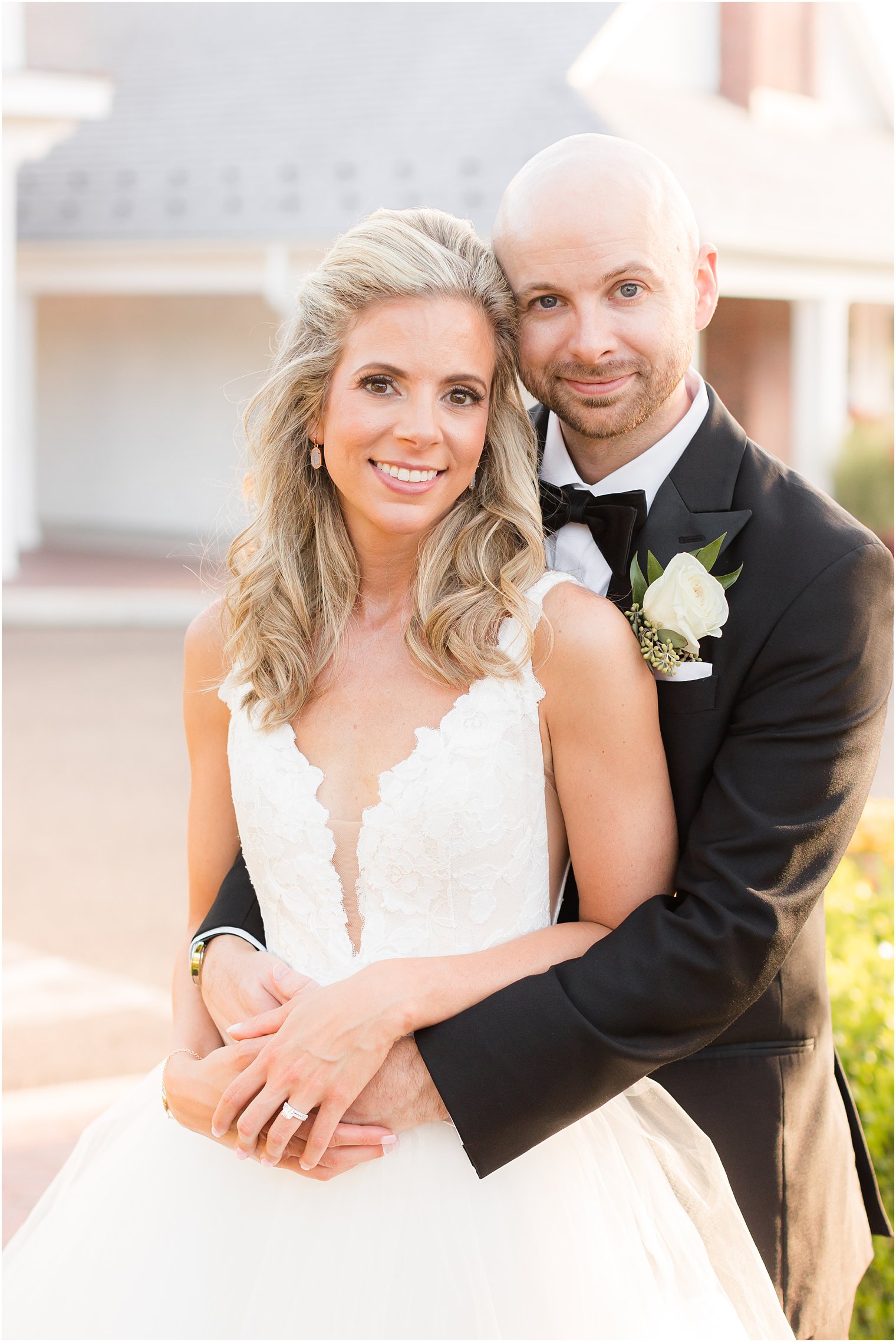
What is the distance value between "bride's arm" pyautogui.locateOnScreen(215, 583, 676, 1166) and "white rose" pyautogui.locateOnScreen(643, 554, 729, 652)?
4.0 inches

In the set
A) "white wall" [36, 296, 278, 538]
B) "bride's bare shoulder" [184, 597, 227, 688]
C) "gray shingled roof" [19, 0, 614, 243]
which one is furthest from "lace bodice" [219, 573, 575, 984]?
"white wall" [36, 296, 278, 538]

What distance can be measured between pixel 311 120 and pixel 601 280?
17.2 meters

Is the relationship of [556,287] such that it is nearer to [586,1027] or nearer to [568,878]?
[568,878]

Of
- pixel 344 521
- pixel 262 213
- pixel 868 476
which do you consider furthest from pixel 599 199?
pixel 262 213

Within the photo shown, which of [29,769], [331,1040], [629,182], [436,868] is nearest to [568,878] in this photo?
[436,868]

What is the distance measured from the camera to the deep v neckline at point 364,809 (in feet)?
7.00

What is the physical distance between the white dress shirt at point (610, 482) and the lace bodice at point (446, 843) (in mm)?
92

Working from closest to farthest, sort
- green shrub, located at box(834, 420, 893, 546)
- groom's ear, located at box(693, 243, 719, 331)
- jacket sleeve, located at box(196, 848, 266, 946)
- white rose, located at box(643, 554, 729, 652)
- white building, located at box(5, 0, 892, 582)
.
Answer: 1. white rose, located at box(643, 554, 729, 652)
2. groom's ear, located at box(693, 243, 719, 331)
3. jacket sleeve, located at box(196, 848, 266, 946)
4. green shrub, located at box(834, 420, 893, 546)
5. white building, located at box(5, 0, 892, 582)

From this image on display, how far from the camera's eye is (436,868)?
6.95 ft

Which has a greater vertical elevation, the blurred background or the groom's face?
the blurred background

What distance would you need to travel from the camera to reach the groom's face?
2.14 meters

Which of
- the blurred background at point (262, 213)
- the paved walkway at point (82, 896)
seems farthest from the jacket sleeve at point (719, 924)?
the blurred background at point (262, 213)

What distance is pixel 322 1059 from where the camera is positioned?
6.43 ft

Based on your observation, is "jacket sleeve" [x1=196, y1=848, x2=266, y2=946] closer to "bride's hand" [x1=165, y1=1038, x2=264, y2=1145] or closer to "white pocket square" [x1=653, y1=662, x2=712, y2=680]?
"bride's hand" [x1=165, y1=1038, x2=264, y2=1145]
